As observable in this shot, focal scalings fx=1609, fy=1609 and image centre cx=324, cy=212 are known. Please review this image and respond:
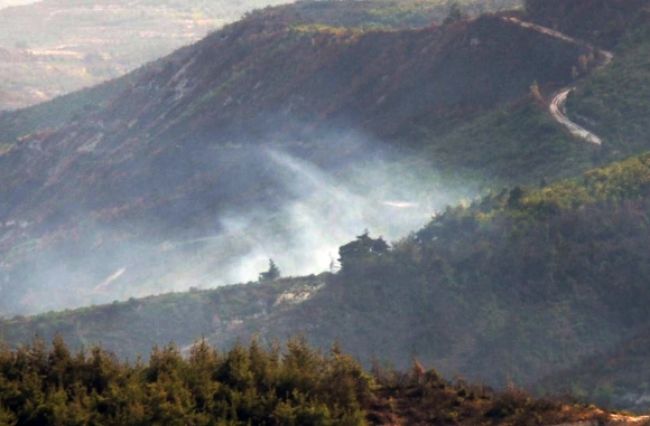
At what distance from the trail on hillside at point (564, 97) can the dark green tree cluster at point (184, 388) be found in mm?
44744

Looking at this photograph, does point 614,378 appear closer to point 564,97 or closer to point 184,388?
point 184,388

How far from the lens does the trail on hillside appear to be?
7069cm

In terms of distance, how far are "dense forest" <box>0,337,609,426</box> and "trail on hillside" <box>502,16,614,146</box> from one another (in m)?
43.8

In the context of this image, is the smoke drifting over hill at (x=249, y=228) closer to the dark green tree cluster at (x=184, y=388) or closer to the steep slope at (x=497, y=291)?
the steep slope at (x=497, y=291)

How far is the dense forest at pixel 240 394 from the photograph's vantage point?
2369 cm

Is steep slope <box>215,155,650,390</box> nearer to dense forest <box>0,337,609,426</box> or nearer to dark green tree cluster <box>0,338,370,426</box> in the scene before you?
dense forest <box>0,337,609,426</box>

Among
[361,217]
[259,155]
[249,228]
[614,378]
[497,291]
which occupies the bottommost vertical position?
[249,228]

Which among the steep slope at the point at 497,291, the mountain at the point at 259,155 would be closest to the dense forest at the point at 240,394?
the steep slope at the point at 497,291

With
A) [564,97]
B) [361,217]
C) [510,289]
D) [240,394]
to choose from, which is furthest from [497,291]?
[361,217]

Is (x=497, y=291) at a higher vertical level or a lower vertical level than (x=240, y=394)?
lower

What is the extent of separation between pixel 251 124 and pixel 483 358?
193 ft

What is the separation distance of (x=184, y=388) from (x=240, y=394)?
2.92 ft

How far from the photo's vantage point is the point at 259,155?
99.4 m

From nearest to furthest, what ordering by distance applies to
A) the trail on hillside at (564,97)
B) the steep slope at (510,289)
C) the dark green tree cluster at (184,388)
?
1. the dark green tree cluster at (184,388)
2. the steep slope at (510,289)
3. the trail on hillside at (564,97)
